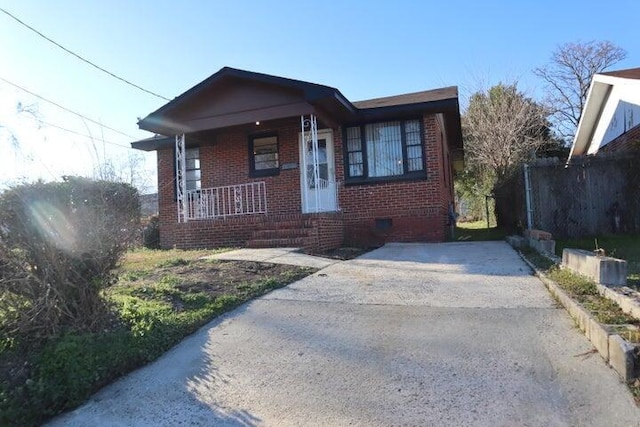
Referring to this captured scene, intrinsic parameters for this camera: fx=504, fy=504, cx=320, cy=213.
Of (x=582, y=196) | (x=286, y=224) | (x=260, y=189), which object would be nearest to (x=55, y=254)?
(x=286, y=224)

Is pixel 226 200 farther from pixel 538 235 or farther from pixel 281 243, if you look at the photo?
pixel 538 235

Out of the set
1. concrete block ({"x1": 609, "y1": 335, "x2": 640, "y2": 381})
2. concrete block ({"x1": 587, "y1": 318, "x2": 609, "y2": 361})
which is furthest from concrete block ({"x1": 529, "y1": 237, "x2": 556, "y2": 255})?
concrete block ({"x1": 609, "y1": 335, "x2": 640, "y2": 381})

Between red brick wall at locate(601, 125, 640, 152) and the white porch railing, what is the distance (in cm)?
915

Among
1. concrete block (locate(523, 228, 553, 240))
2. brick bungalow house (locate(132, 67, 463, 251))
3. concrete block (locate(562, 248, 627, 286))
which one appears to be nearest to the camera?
concrete block (locate(562, 248, 627, 286))

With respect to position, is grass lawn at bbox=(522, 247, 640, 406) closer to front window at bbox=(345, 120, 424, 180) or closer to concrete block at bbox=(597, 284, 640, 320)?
concrete block at bbox=(597, 284, 640, 320)

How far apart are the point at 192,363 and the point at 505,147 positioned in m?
24.3

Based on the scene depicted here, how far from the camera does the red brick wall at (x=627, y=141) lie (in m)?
12.3

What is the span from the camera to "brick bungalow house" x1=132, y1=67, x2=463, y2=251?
11.8 m

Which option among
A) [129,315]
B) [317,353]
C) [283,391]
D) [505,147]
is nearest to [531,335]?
[317,353]

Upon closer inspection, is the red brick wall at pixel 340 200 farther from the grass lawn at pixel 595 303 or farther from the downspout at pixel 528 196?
the grass lawn at pixel 595 303

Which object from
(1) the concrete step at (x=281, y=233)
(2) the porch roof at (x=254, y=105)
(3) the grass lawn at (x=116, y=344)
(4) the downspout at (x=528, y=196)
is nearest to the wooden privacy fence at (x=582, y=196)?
(4) the downspout at (x=528, y=196)

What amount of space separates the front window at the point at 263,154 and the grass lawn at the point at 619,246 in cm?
746

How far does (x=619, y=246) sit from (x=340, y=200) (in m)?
6.39

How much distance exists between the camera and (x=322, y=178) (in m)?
13.6
